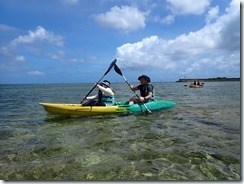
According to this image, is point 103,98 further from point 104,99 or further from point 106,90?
point 106,90

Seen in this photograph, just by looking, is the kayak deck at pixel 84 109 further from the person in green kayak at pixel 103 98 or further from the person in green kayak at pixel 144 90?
the person in green kayak at pixel 144 90

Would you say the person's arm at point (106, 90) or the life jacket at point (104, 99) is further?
the life jacket at point (104, 99)

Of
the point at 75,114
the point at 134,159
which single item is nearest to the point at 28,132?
the point at 75,114

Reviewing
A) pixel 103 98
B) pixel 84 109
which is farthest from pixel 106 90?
pixel 84 109

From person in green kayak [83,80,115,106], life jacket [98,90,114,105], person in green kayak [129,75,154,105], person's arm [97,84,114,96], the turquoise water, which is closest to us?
the turquoise water

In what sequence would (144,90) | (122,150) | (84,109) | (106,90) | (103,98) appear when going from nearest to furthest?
(122,150) < (84,109) < (106,90) < (103,98) < (144,90)

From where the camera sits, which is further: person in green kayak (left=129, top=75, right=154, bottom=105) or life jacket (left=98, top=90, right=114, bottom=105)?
person in green kayak (left=129, top=75, right=154, bottom=105)

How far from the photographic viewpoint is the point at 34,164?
5.72 metres

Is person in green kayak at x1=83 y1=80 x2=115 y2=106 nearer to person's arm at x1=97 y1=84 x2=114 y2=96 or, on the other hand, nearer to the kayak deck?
person's arm at x1=97 y1=84 x2=114 y2=96

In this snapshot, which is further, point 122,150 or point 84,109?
point 84,109

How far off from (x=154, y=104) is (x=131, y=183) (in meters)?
9.76

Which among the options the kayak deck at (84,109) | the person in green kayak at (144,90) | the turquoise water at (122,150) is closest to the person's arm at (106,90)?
the kayak deck at (84,109)

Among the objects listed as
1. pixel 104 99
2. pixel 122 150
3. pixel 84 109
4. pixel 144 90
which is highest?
pixel 144 90

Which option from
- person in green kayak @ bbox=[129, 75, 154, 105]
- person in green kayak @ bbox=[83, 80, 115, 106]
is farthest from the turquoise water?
person in green kayak @ bbox=[129, 75, 154, 105]
